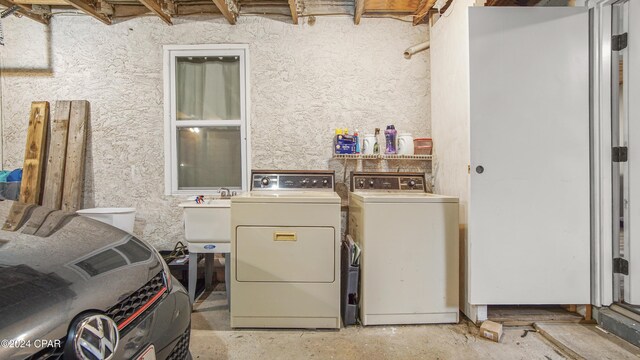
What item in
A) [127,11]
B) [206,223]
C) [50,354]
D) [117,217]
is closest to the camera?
[50,354]

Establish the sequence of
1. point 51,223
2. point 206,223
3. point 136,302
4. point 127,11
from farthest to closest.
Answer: point 127,11, point 206,223, point 51,223, point 136,302

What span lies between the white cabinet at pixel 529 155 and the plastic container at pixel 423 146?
71 cm

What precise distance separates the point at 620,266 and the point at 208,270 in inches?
112

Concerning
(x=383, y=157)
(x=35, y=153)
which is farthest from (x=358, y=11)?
(x=35, y=153)

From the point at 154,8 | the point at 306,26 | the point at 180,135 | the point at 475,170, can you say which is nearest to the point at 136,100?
the point at 180,135

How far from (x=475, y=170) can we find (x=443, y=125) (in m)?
0.62

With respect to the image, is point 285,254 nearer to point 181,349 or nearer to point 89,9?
point 181,349

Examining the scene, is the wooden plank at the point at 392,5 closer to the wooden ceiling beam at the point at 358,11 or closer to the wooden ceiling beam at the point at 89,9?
the wooden ceiling beam at the point at 358,11

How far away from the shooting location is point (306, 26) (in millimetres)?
2695

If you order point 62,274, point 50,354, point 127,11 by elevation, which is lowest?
point 50,354

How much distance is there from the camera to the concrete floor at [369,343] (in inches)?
63.3

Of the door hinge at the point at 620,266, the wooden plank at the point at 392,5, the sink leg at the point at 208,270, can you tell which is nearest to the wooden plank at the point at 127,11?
the wooden plank at the point at 392,5

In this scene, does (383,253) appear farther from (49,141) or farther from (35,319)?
(49,141)

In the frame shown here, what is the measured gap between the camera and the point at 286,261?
72.2 inches
